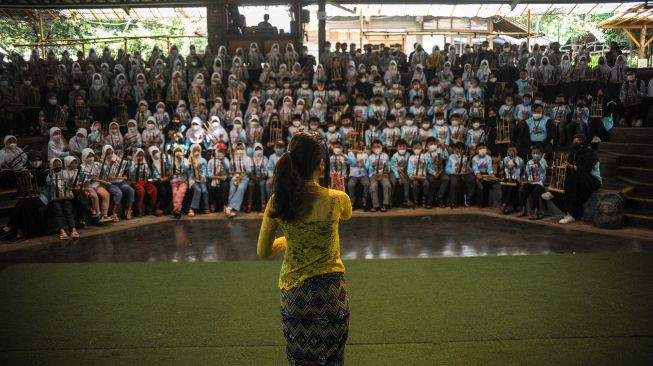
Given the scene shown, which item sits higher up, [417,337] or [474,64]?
[474,64]

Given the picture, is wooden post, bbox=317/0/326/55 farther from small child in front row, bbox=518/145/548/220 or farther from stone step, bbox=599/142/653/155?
stone step, bbox=599/142/653/155

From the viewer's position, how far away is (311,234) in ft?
8.27

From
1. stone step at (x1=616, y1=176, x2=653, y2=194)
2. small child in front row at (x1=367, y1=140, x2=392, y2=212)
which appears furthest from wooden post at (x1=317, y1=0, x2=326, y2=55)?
stone step at (x1=616, y1=176, x2=653, y2=194)

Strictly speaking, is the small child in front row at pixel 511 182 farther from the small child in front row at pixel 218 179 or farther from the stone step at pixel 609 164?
the small child in front row at pixel 218 179

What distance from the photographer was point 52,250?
7691 millimetres

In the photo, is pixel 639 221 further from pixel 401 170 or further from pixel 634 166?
pixel 401 170

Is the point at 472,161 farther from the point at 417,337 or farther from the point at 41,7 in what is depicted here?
the point at 41,7

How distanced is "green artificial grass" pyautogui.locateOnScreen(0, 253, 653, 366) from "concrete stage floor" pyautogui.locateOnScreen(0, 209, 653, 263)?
526 millimetres

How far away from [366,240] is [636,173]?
5577 mm

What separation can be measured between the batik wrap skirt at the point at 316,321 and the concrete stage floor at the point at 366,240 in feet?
14.4

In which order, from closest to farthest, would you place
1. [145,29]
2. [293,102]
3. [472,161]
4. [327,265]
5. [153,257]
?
[327,265], [153,257], [472,161], [293,102], [145,29]

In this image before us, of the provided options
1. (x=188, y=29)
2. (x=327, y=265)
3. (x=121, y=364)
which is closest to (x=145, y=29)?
(x=188, y=29)

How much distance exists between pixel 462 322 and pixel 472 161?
6.53 m

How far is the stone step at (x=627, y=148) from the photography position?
10200mm
